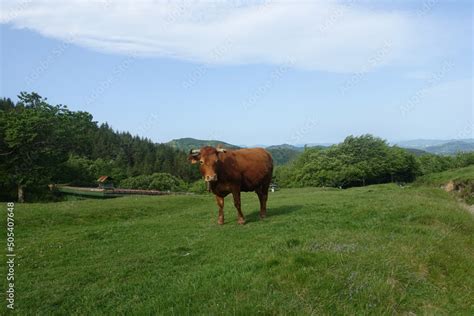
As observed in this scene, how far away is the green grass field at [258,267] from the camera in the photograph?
746 centimetres

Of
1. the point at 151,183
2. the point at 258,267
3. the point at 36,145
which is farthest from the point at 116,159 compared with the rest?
the point at 258,267

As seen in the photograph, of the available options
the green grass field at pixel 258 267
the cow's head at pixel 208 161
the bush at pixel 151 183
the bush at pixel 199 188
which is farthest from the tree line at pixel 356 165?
the cow's head at pixel 208 161

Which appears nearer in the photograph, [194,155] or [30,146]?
[194,155]

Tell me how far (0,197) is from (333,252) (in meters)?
51.9

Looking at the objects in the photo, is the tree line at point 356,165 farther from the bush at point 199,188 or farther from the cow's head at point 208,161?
the cow's head at point 208,161

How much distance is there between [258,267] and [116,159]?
115848 mm

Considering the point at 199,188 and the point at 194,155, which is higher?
the point at 194,155

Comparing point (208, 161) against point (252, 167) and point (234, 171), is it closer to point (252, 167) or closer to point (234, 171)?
point (234, 171)

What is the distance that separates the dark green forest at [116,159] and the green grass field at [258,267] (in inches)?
1455

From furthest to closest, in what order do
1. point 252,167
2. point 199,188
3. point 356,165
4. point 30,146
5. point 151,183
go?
point 199,188, point 151,183, point 356,165, point 30,146, point 252,167

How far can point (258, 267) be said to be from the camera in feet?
29.3

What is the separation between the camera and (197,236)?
14.0m

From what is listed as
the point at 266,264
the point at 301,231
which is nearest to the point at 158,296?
the point at 266,264

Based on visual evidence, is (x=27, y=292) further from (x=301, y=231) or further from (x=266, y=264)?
(x=301, y=231)
